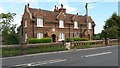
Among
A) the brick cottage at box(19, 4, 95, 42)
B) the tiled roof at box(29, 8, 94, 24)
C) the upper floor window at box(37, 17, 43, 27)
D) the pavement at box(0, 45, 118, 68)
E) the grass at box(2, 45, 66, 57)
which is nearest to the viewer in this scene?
the pavement at box(0, 45, 118, 68)

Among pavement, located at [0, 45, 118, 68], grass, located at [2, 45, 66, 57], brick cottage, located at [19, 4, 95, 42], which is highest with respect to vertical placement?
brick cottage, located at [19, 4, 95, 42]

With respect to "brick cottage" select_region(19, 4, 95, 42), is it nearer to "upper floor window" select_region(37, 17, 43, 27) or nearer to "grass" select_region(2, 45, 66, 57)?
"upper floor window" select_region(37, 17, 43, 27)

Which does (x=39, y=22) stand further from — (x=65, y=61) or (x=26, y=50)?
(x=65, y=61)

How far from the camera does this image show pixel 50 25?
160 feet

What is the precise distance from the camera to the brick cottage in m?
46.2

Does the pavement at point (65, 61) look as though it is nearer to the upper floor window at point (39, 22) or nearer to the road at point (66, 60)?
the road at point (66, 60)

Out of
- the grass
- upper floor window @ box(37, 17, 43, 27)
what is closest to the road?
the grass

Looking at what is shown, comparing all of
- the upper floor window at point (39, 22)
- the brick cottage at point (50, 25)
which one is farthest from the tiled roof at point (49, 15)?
the upper floor window at point (39, 22)

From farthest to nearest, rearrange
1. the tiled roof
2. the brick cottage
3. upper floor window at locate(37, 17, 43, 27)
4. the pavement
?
the tiled roof, upper floor window at locate(37, 17, 43, 27), the brick cottage, the pavement

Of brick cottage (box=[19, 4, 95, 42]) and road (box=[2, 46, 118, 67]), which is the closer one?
road (box=[2, 46, 118, 67])

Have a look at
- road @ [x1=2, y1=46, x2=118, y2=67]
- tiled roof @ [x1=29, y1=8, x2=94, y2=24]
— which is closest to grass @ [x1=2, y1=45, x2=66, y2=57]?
road @ [x1=2, y1=46, x2=118, y2=67]

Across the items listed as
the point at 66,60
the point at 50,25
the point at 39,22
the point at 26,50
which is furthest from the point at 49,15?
the point at 66,60

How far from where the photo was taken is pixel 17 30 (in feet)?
178

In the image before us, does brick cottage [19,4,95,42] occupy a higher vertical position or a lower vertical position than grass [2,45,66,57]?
higher
